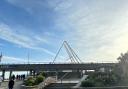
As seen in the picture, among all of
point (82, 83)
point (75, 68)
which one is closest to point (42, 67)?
point (75, 68)

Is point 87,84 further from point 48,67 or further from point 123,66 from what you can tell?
Result: point 48,67

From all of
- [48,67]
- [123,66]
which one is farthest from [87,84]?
[48,67]

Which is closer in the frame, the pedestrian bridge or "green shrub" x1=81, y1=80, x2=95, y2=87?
"green shrub" x1=81, y1=80, x2=95, y2=87

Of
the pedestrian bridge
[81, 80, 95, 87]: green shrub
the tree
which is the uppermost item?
the pedestrian bridge

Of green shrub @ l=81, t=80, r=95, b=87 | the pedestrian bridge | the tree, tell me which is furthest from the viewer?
the pedestrian bridge

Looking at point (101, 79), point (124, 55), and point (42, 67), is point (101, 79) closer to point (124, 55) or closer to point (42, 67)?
point (124, 55)

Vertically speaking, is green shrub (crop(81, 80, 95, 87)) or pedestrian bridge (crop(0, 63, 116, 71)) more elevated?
pedestrian bridge (crop(0, 63, 116, 71))

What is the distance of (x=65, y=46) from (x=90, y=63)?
52483 mm

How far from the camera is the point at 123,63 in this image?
132 feet

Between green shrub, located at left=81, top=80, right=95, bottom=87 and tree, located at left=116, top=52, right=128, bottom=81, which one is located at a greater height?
tree, located at left=116, top=52, right=128, bottom=81

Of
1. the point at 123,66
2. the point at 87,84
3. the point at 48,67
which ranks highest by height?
the point at 48,67

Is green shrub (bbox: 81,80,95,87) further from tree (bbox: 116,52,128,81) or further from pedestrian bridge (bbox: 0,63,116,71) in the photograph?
pedestrian bridge (bbox: 0,63,116,71)

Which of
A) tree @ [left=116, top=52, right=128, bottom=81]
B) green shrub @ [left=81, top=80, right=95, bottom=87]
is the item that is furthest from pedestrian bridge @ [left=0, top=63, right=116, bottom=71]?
green shrub @ [left=81, top=80, right=95, bottom=87]

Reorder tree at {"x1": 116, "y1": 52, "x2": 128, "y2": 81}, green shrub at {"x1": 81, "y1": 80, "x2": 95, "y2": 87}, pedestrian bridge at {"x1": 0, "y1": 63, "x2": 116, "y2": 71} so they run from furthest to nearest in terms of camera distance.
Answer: pedestrian bridge at {"x1": 0, "y1": 63, "x2": 116, "y2": 71} < tree at {"x1": 116, "y1": 52, "x2": 128, "y2": 81} < green shrub at {"x1": 81, "y1": 80, "x2": 95, "y2": 87}
